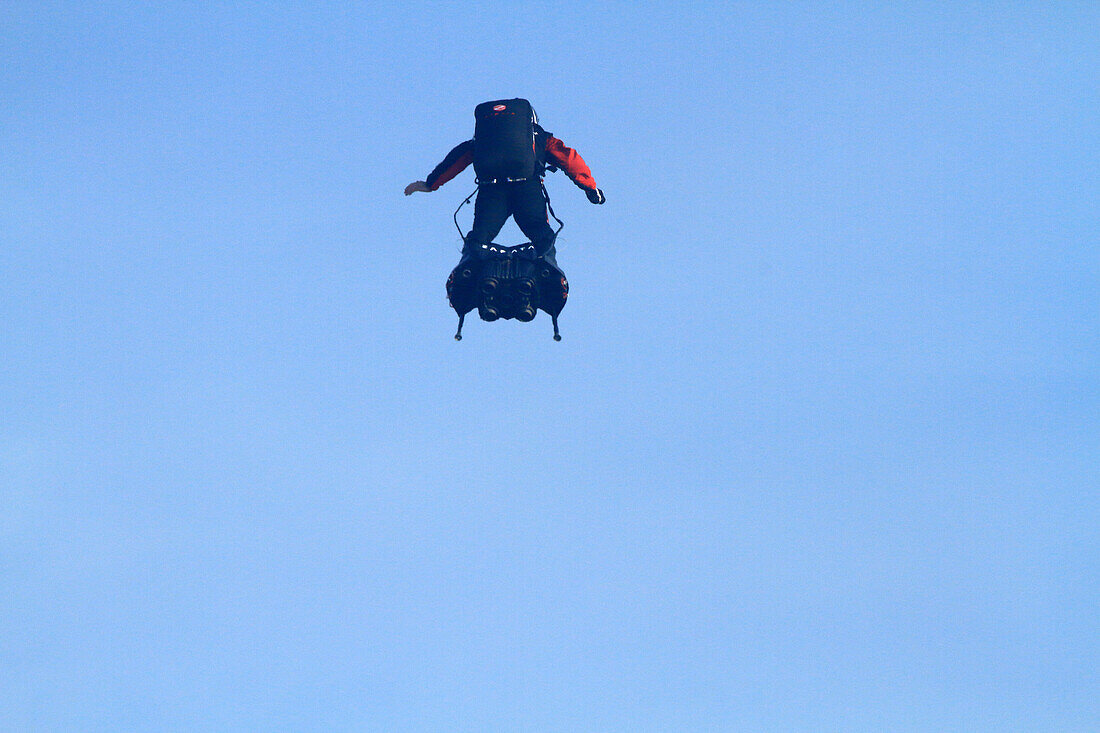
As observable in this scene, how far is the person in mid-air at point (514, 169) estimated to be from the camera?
32438 mm

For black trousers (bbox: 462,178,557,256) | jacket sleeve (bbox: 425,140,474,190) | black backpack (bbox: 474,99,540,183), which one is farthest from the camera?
jacket sleeve (bbox: 425,140,474,190)

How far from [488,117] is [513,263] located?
11.4 feet

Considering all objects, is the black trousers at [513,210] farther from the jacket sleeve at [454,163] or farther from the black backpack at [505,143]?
the jacket sleeve at [454,163]

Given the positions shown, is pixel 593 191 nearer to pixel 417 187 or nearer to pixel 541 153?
pixel 541 153

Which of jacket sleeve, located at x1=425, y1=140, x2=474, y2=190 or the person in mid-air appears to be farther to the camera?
jacket sleeve, located at x1=425, y1=140, x2=474, y2=190

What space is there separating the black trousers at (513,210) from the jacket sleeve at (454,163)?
1.07m

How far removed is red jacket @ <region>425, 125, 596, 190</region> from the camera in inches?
1300

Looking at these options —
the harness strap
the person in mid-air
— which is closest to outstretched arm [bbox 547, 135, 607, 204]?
the person in mid-air

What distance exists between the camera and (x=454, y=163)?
33.7 metres

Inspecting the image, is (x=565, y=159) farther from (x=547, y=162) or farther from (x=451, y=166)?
(x=451, y=166)

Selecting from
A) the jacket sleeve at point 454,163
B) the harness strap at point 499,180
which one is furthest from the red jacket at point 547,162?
the harness strap at point 499,180

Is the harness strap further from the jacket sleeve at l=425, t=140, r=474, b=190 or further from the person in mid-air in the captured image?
the jacket sleeve at l=425, t=140, r=474, b=190

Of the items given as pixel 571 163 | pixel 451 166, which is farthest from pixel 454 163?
pixel 571 163

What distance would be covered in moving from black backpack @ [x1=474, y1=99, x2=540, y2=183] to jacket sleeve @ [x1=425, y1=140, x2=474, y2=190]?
2.41 feet
